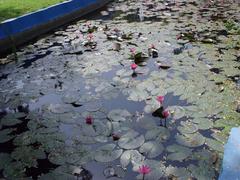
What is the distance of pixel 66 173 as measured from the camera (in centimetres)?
355

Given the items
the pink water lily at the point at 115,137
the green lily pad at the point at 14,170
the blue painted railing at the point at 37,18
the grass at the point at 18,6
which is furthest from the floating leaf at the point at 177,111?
the grass at the point at 18,6

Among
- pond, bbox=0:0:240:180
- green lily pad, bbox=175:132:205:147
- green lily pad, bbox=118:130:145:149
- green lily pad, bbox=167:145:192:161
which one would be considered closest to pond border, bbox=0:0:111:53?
pond, bbox=0:0:240:180

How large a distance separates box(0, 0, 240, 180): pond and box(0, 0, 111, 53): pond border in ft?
1.20

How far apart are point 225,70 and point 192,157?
8.98ft

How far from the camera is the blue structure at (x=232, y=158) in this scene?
130 inches

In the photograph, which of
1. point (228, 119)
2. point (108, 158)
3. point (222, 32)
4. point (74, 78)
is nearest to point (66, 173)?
point (108, 158)

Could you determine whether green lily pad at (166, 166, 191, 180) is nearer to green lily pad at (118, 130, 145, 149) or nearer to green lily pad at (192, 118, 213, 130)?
green lily pad at (118, 130, 145, 149)

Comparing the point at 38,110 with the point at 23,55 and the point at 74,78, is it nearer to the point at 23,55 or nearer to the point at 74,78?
the point at 74,78

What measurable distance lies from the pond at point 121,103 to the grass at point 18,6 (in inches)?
66.8

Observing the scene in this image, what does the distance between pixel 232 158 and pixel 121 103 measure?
202 centimetres

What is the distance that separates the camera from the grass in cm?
971

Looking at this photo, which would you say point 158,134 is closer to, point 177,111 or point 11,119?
point 177,111

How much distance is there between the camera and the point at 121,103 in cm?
510

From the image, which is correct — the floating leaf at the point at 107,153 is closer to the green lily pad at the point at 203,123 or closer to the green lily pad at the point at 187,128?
the green lily pad at the point at 187,128
